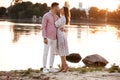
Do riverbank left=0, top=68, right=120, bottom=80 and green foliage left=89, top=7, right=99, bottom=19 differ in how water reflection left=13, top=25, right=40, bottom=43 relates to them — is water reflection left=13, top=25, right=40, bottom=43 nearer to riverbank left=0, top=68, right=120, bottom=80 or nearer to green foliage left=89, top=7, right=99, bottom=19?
riverbank left=0, top=68, right=120, bottom=80

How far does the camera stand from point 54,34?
43.8 feet

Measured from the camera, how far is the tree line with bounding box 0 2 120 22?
481 feet

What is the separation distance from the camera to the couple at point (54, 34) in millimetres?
13266

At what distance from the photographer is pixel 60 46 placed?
13.5 m

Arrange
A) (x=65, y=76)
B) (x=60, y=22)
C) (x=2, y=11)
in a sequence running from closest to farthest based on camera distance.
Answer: (x=65, y=76) < (x=60, y=22) < (x=2, y=11)

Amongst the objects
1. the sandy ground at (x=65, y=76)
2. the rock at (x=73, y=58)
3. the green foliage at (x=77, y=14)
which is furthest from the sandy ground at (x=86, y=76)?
the green foliage at (x=77, y=14)

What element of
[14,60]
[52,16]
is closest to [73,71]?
[52,16]

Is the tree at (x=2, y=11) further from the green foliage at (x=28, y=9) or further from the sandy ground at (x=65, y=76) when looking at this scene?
the sandy ground at (x=65, y=76)

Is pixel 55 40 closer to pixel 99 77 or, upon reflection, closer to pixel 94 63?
pixel 99 77

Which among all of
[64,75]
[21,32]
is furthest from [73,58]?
[21,32]

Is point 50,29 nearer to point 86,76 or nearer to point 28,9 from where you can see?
point 86,76

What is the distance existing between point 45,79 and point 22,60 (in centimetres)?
1464

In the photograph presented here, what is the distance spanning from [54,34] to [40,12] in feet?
444

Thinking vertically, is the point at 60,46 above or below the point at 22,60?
above
